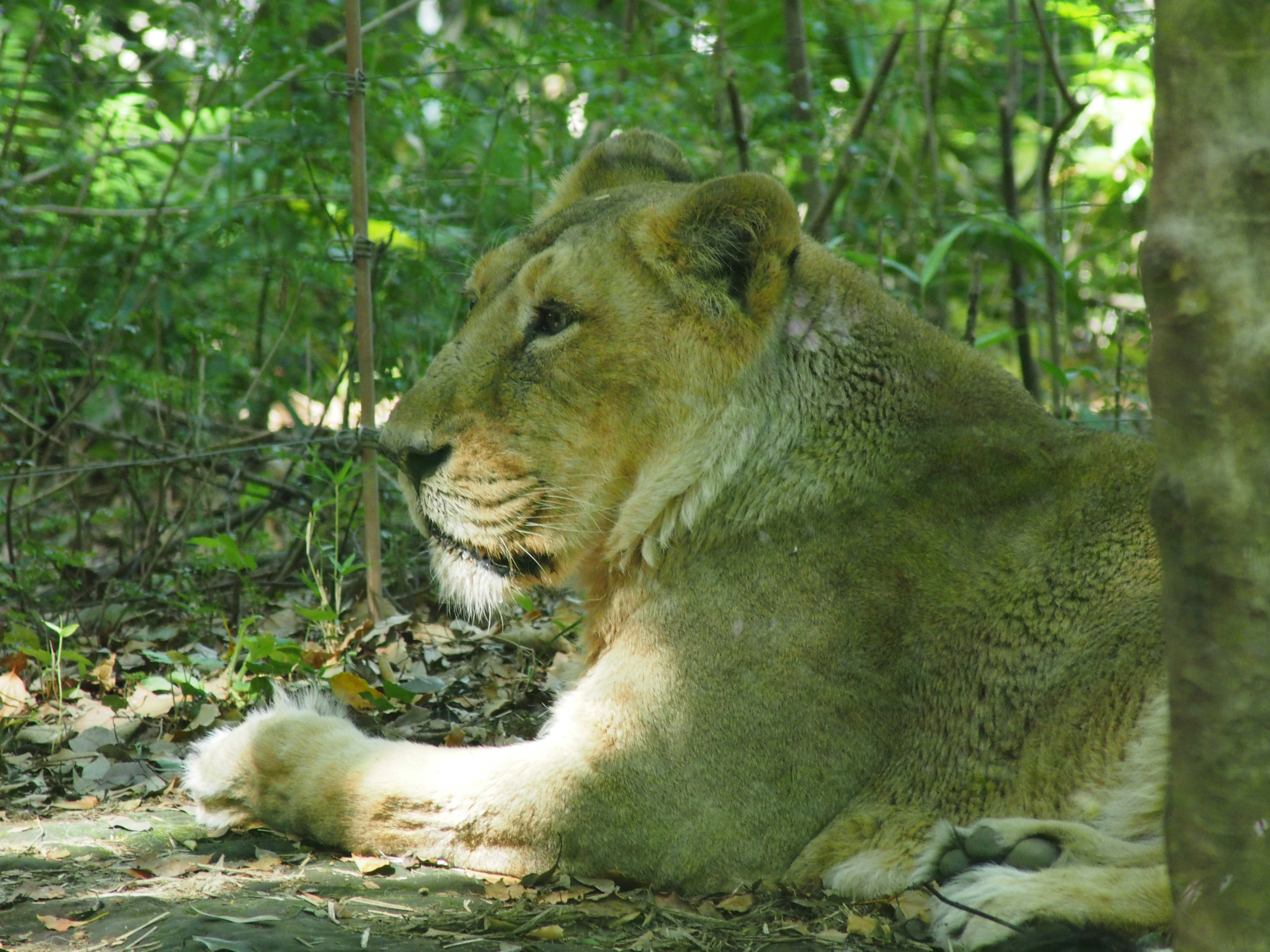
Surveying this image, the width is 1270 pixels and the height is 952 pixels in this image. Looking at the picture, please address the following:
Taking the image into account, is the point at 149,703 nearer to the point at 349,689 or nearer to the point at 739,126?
the point at 349,689

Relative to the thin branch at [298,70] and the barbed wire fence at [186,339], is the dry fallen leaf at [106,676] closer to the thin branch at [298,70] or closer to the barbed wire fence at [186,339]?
the barbed wire fence at [186,339]

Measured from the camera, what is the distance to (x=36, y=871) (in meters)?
3.06

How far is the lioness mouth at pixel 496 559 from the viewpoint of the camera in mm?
3637

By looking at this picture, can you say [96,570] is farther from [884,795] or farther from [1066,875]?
[1066,875]

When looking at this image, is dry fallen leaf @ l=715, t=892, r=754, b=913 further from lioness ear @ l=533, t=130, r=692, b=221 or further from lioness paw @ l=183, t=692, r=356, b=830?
lioness ear @ l=533, t=130, r=692, b=221

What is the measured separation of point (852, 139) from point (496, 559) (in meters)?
4.53

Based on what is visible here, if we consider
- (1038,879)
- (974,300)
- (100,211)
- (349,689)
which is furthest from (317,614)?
(100,211)

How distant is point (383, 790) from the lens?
3.27m

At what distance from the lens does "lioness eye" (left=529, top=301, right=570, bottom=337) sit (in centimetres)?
356

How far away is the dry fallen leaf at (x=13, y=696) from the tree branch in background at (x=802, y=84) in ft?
16.9

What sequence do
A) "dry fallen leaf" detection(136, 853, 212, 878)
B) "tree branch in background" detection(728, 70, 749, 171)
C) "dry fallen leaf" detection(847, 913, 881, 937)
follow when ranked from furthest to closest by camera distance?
"tree branch in background" detection(728, 70, 749, 171)
"dry fallen leaf" detection(136, 853, 212, 878)
"dry fallen leaf" detection(847, 913, 881, 937)

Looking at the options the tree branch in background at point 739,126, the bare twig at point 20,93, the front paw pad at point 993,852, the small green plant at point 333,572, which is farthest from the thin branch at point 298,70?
the front paw pad at point 993,852

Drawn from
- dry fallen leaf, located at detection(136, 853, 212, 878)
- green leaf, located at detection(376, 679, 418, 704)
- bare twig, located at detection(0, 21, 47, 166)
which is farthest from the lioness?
bare twig, located at detection(0, 21, 47, 166)

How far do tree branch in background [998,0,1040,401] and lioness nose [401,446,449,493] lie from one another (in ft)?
12.2
